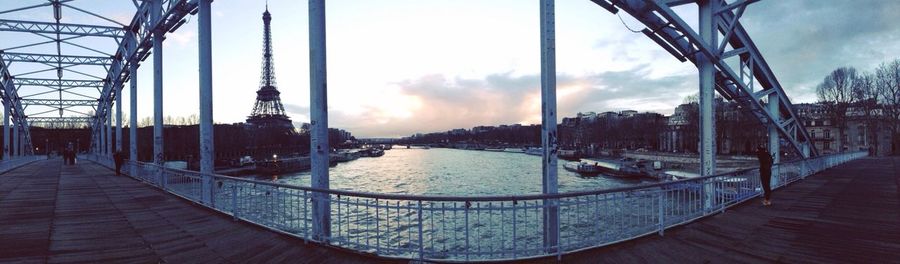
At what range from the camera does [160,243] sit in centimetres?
677

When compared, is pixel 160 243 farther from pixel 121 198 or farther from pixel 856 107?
pixel 856 107

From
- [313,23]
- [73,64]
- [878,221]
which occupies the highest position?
[73,64]

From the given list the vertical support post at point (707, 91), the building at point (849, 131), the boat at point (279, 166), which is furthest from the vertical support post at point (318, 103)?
the boat at point (279, 166)

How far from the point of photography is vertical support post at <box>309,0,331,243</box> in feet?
21.6

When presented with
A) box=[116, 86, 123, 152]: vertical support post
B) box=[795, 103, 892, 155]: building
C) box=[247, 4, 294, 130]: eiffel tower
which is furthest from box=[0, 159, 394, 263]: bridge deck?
box=[247, 4, 294, 130]: eiffel tower

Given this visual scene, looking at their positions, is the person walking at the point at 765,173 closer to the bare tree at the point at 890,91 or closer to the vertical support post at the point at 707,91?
the vertical support post at the point at 707,91

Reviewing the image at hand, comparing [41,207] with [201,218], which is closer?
[201,218]

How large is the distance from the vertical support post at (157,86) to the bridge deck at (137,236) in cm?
316

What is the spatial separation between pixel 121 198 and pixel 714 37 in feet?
58.5

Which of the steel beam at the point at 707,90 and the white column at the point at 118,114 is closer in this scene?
the steel beam at the point at 707,90

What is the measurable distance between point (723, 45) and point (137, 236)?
46.5ft

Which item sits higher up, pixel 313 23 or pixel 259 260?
pixel 313 23

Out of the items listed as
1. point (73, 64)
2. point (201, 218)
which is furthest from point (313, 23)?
point (73, 64)

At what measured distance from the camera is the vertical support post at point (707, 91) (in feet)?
34.1
